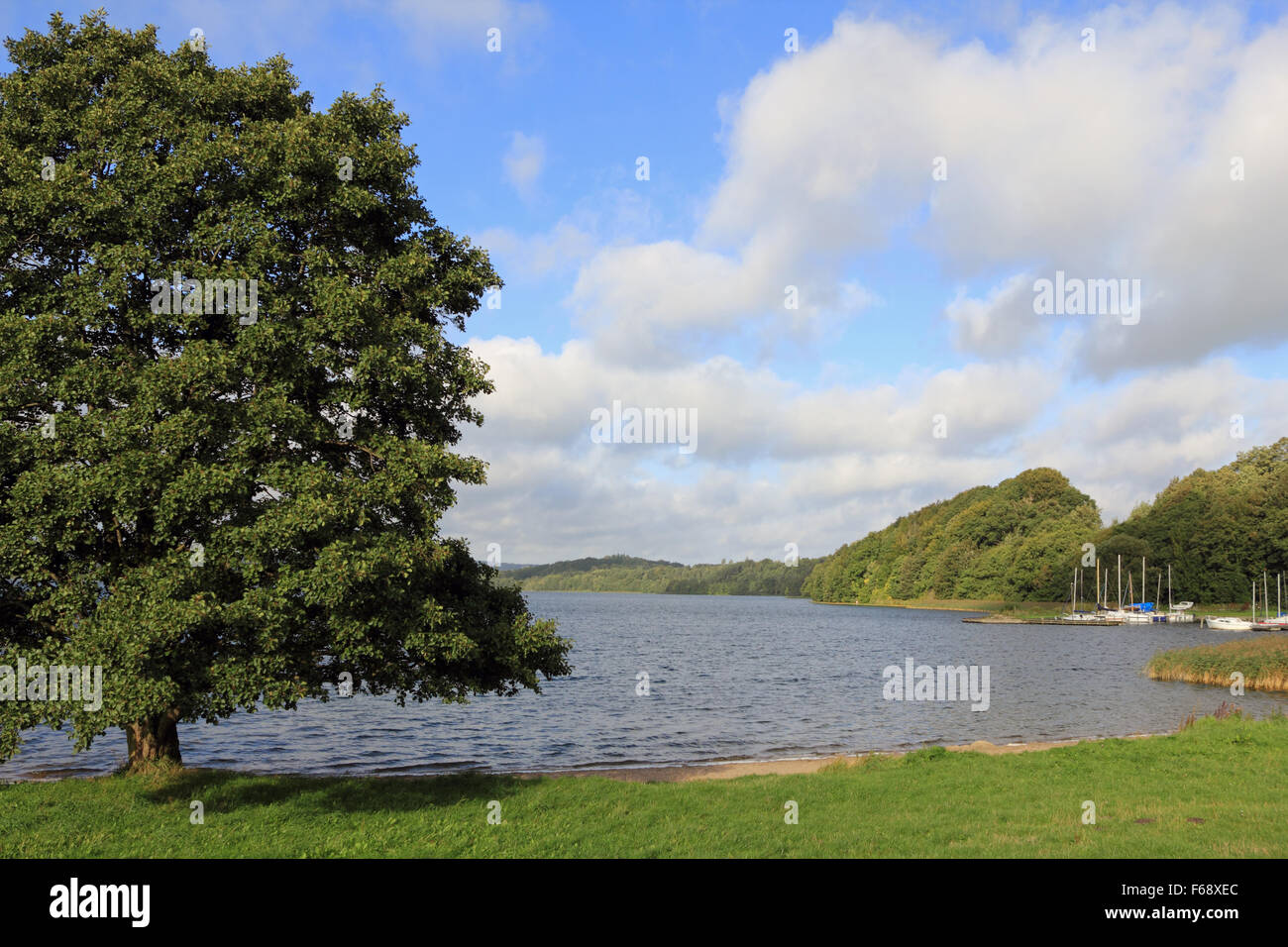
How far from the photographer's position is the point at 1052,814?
1566 centimetres

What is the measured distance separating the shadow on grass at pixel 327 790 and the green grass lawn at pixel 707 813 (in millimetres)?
62

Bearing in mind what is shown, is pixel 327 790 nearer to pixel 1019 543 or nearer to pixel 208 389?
pixel 208 389

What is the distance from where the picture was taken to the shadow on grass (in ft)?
57.3

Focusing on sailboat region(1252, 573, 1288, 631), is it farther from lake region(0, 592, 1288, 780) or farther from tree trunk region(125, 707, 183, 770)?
tree trunk region(125, 707, 183, 770)

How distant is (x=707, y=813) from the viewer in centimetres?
1705

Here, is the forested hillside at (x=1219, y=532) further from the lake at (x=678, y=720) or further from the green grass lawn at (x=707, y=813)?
the green grass lawn at (x=707, y=813)

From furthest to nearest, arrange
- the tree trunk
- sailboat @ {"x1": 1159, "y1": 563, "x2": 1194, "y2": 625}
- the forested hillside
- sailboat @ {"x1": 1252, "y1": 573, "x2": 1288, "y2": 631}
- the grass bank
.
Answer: the forested hillside < sailboat @ {"x1": 1159, "y1": 563, "x2": 1194, "y2": 625} < sailboat @ {"x1": 1252, "y1": 573, "x2": 1288, "y2": 631} < the grass bank < the tree trunk

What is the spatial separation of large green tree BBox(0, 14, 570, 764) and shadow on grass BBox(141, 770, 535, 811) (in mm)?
2680

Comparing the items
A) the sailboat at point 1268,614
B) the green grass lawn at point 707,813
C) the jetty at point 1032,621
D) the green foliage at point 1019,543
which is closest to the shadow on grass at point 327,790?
the green grass lawn at point 707,813

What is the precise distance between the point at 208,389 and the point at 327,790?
9818 millimetres

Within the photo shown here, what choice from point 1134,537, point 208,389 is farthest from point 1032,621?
point 208,389

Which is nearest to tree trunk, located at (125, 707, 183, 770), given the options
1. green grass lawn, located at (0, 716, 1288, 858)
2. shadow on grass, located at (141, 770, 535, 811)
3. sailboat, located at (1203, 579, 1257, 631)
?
green grass lawn, located at (0, 716, 1288, 858)
